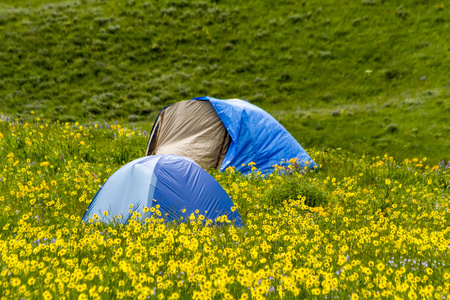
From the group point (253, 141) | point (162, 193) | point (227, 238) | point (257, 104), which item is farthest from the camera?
point (257, 104)

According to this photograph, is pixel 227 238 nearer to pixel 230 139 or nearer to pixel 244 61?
pixel 230 139

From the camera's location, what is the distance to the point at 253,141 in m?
11.4

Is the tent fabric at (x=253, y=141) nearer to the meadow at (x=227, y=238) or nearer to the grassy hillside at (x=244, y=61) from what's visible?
the meadow at (x=227, y=238)

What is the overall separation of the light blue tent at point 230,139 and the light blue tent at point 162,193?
3.97m

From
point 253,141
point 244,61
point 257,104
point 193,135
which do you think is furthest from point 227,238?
point 244,61

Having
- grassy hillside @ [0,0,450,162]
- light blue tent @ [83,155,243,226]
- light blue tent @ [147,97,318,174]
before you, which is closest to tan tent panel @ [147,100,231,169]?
light blue tent @ [147,97,318,174]

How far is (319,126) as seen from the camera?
20484 mm

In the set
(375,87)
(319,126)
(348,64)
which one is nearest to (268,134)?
(319,126)

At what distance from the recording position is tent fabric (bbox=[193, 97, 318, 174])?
11094 mm

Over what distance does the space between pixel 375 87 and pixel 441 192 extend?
55.8 ft

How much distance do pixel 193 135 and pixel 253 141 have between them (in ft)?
6.65

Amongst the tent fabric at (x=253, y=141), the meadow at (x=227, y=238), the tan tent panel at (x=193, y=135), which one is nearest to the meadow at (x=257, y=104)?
the meadow at (x=227, y=238)

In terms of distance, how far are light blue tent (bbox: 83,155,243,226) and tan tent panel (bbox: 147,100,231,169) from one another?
13.6ft

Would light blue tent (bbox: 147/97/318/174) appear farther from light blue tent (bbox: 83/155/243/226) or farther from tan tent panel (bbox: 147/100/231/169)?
light blue tent (bbox: 83/155/243/226)
